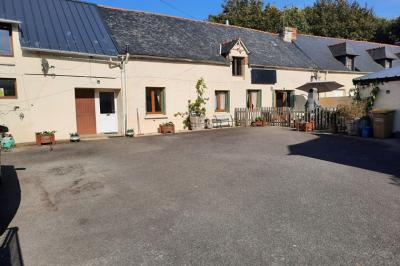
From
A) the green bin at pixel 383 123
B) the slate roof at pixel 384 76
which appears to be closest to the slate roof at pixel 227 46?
the slate roof at pixel 384 76

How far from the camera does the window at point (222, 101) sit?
64.6ft

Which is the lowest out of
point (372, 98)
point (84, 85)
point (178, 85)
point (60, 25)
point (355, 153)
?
point (355, 153)

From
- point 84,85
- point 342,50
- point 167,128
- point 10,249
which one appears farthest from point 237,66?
point 10,249

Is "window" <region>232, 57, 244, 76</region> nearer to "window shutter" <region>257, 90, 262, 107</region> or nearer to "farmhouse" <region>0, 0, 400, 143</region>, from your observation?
"farmhouse" <region>0, 0, 400, 143</region>

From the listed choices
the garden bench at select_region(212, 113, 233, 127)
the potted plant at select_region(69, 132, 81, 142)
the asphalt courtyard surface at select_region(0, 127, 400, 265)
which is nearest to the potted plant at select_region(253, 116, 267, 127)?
the garden bench at select_region(212, 113, 233, 127)

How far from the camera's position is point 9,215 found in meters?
5.20

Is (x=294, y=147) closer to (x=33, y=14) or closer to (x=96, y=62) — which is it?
(x=96, y=62)

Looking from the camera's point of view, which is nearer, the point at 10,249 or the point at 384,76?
the point at 10,249

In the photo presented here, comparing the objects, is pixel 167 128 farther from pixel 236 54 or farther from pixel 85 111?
pixel 236 54

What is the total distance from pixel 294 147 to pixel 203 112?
26.4 ft

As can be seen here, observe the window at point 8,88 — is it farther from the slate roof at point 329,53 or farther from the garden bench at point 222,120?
the slate roof at point 329,53

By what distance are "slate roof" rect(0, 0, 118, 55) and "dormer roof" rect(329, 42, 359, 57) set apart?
1952 cm

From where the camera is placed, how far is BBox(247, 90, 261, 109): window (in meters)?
21.1

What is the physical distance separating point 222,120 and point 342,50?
13.9m
